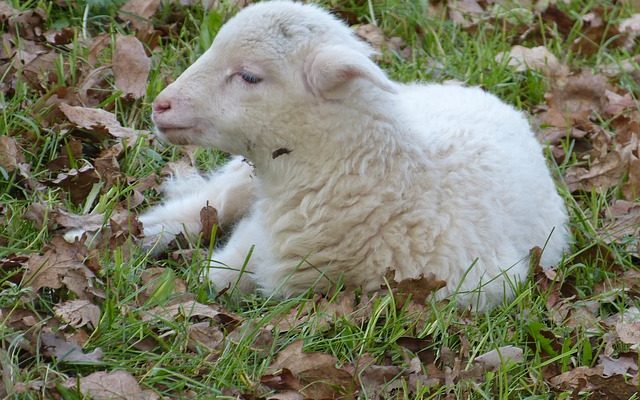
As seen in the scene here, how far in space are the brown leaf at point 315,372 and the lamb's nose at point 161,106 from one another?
1.11 meters

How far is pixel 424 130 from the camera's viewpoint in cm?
470

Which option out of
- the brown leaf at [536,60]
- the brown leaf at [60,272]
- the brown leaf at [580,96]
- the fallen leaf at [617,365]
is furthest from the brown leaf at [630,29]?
the brown leaf at [60,272]

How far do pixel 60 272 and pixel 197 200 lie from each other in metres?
1.25

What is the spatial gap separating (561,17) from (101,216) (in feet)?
12.5

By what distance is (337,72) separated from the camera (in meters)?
4.10

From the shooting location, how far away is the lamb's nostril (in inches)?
169

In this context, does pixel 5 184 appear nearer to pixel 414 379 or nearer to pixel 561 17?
pixel 414 379

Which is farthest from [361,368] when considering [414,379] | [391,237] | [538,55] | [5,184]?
[538,55]

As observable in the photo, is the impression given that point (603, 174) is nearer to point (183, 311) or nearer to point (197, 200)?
point (197, 200)

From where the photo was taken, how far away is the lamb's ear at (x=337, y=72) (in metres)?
4.06

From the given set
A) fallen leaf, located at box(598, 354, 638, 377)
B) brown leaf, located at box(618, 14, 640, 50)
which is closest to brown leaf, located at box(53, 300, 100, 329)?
fallen leaf, located at box(598, 354, 638, 377)

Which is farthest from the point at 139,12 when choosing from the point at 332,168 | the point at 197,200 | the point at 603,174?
A: the point at 603,174

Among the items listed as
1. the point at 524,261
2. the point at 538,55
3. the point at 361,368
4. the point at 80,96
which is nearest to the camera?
the point at 361,368

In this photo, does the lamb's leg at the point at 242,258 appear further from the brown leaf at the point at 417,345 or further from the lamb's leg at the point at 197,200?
the brown leaf at the point at 417,345
